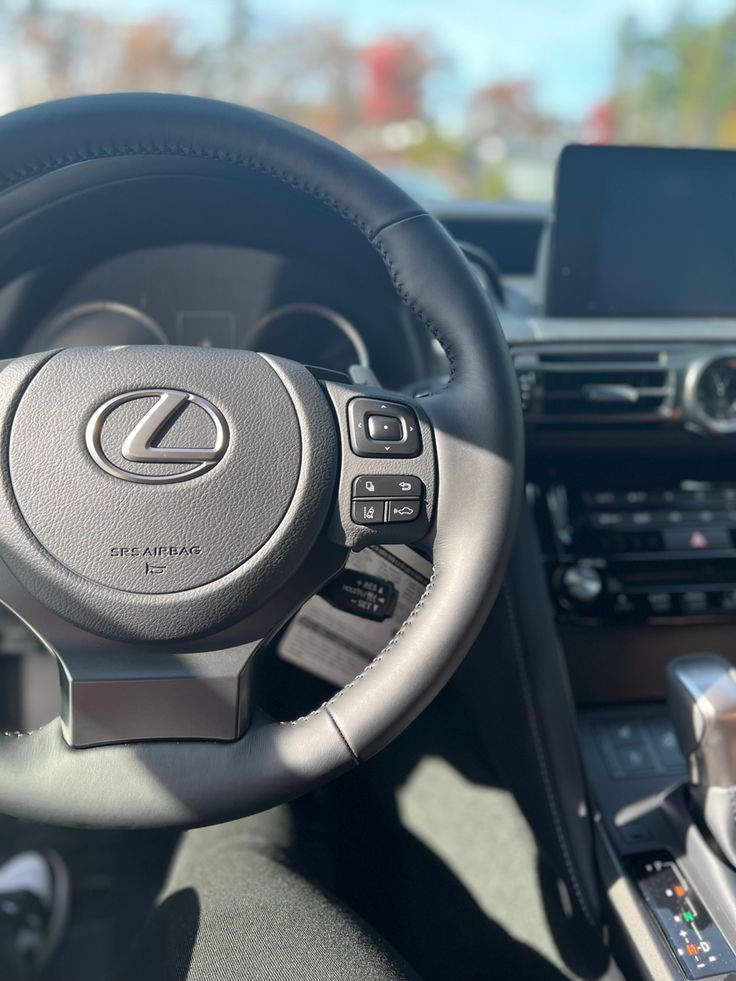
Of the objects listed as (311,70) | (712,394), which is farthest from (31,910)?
(311,70)

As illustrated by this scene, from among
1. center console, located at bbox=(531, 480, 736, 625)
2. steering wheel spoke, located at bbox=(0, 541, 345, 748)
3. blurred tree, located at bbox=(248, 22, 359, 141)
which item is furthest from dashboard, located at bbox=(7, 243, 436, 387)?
blurred tree, located at bbox=(248, 22, 359, 141)

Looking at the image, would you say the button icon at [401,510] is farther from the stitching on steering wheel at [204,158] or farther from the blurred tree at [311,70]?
the blurred tree at [311,70]

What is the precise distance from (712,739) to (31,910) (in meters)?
1.19

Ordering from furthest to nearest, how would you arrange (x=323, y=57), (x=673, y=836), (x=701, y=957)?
(x=323, y=57), (x=673, y=836), (x=701, y=957)

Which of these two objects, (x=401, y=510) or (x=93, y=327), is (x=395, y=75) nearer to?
(x=93, y=327)

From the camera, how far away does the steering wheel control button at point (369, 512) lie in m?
0.87

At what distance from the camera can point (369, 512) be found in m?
0.87

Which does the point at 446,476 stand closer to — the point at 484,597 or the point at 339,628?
the point at 484,597

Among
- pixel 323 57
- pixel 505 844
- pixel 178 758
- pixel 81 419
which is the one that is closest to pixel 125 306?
pixel 81 419

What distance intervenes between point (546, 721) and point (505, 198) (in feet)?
4.23

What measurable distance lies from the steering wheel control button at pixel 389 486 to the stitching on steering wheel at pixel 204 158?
0.39 ft

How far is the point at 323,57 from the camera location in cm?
1609

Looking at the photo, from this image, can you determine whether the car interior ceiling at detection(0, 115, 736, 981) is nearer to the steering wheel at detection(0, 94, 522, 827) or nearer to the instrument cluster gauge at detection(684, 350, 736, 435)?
the instrument cluster gauge at detection(684, 350, 736, 435)

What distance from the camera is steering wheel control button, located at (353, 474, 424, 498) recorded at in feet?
2.86
